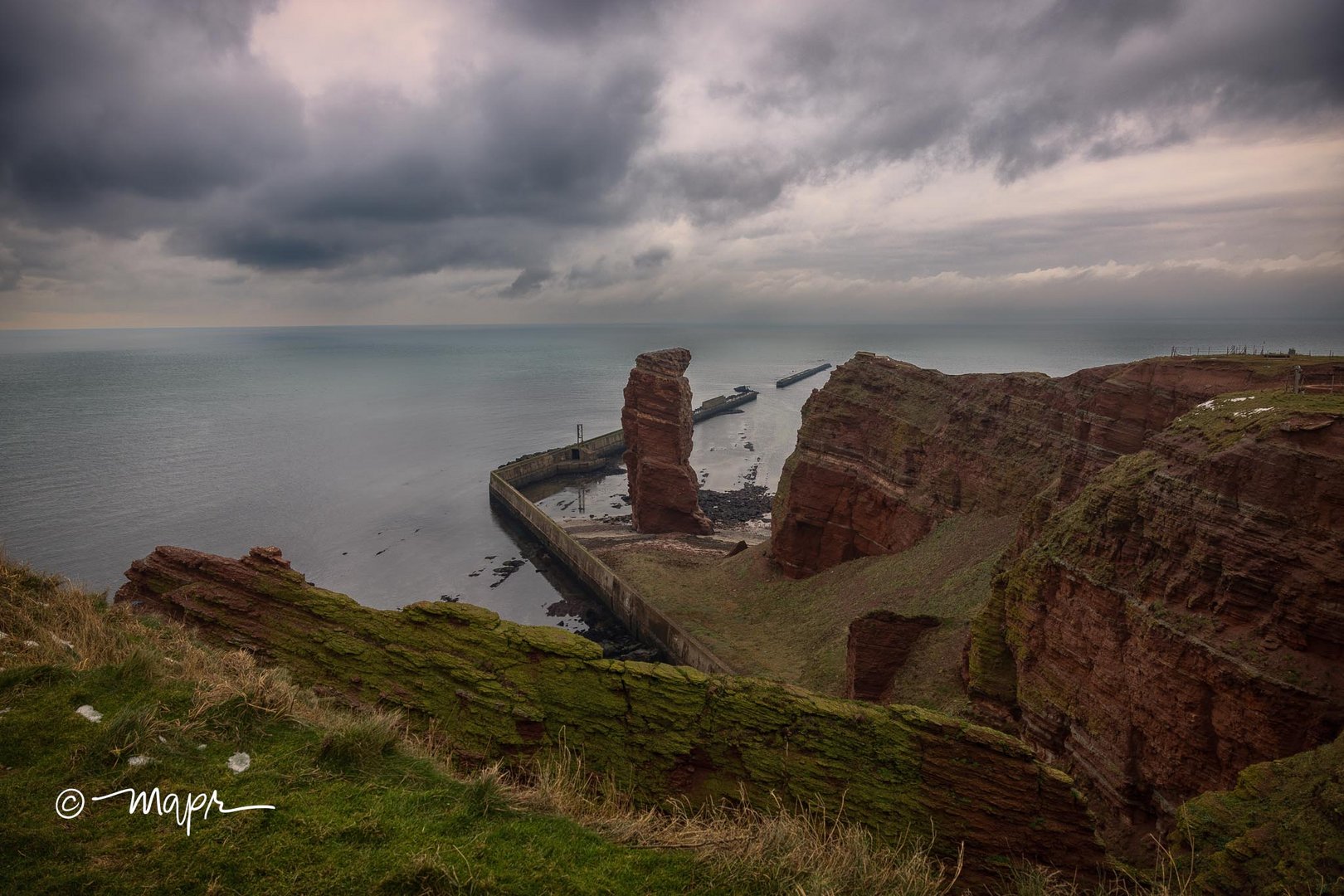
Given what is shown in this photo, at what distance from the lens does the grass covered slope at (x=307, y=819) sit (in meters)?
5.04

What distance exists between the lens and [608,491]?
63562mm

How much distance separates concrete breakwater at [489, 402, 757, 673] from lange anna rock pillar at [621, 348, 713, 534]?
6615 mm

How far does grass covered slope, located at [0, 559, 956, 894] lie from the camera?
5.04m

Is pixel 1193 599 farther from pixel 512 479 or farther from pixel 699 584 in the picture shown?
pixel 512 479

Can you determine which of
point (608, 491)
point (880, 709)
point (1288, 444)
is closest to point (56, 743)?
point (880, 709)

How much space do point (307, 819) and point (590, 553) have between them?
3473 cm

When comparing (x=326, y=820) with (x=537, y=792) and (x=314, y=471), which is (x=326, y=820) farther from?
(x=314, y=471)

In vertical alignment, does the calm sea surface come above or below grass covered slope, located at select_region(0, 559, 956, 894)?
below

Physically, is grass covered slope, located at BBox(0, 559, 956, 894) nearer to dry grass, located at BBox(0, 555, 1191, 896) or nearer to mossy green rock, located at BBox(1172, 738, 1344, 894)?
dry grass, located at BBox(0, 555, 1191, 896)

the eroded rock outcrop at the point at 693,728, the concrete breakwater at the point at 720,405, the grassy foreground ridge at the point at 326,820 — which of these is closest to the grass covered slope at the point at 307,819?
the grassy foreground ridge at the point at 326,820

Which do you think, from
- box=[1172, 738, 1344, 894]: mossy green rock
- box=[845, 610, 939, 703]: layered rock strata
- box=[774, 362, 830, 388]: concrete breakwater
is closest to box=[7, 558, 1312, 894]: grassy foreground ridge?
box=[1172, 738, 1344, 894]: mossy green rock

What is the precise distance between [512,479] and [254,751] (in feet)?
189

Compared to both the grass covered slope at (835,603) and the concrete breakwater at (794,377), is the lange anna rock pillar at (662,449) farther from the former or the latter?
the concrete breakwater at (794,377)

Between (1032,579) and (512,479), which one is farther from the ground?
(1032,579)
